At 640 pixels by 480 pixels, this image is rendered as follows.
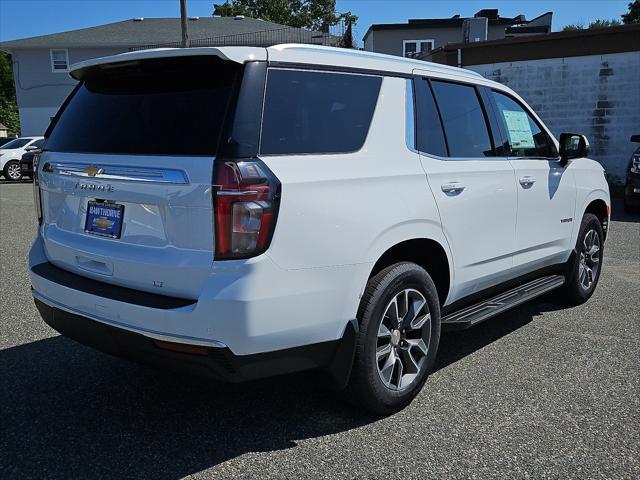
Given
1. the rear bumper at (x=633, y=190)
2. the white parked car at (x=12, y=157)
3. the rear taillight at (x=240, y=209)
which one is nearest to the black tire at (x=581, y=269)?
the rear taillight at (x=240, y=209)

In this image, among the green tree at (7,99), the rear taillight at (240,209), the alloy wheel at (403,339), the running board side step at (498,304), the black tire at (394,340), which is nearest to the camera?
the rear taillight at (240,209)

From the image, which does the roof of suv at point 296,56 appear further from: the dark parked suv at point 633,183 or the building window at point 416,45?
the building window at point 416,45

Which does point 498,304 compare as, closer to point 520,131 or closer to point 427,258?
point 427,258

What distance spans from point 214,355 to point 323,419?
977 mm

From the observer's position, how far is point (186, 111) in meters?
2.79

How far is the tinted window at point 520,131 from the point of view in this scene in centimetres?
446

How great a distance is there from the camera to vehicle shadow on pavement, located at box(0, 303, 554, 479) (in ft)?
9.42

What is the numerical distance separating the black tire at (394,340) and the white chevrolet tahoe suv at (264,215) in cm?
1

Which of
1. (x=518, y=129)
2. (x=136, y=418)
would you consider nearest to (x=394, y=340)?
(x=136, y=418)

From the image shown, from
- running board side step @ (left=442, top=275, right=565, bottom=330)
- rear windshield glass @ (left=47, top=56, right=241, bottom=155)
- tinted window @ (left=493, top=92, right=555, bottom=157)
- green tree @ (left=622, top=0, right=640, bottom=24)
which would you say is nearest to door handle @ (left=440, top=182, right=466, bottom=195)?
running board side step @ (left=442, top=275, right=565, bottom=330)

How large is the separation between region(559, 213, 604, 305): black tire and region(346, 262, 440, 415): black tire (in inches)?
91.2

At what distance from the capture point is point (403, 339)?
340cm

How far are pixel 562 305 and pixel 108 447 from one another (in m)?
4.20

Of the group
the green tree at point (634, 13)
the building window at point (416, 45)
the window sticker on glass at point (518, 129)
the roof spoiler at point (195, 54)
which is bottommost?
the window sticker on glass at point (518, 129)
